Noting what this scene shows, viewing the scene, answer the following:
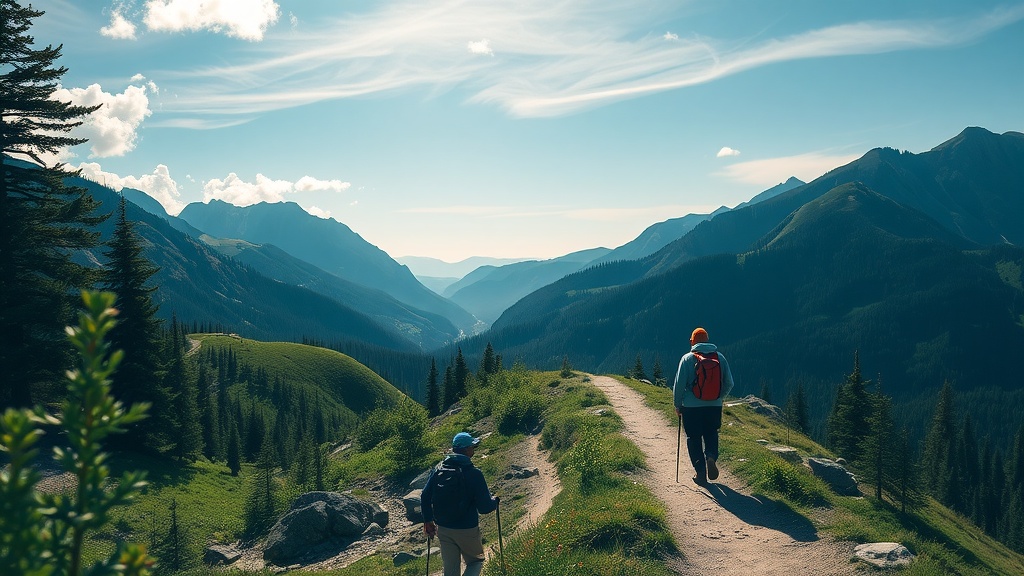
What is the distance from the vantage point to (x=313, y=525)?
2106 centimetres

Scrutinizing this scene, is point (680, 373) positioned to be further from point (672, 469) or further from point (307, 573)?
point (307, 573)

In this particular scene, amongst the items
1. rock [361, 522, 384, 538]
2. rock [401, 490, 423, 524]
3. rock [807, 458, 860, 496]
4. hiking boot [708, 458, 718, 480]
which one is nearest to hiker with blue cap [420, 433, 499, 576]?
hiking boot [708, 458, 718, 480]

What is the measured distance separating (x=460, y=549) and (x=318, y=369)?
468 feet

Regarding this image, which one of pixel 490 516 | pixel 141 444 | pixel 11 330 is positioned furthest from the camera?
pixel 141 444

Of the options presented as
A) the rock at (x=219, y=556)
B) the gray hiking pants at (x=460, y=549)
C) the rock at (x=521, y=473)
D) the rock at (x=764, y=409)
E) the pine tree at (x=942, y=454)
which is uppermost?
the gray hiking pants at (x=460, y=549)

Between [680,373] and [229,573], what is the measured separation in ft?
49.9

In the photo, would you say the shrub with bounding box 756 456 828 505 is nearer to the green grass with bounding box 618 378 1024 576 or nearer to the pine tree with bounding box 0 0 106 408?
the green grass with bounding box 618 378 1024 576

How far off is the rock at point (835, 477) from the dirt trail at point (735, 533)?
2.73 meters

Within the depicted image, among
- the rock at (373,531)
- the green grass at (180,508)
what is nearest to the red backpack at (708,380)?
the rock at (373,531)

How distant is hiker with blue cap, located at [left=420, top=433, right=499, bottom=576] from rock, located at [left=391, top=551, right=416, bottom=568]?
299 inches

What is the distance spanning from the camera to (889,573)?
32.8ft

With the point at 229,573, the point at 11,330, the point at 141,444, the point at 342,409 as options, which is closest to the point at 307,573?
the point at 229,573

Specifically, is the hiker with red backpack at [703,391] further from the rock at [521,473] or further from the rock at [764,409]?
the rock at [764,409]

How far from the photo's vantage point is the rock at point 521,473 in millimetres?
21773
